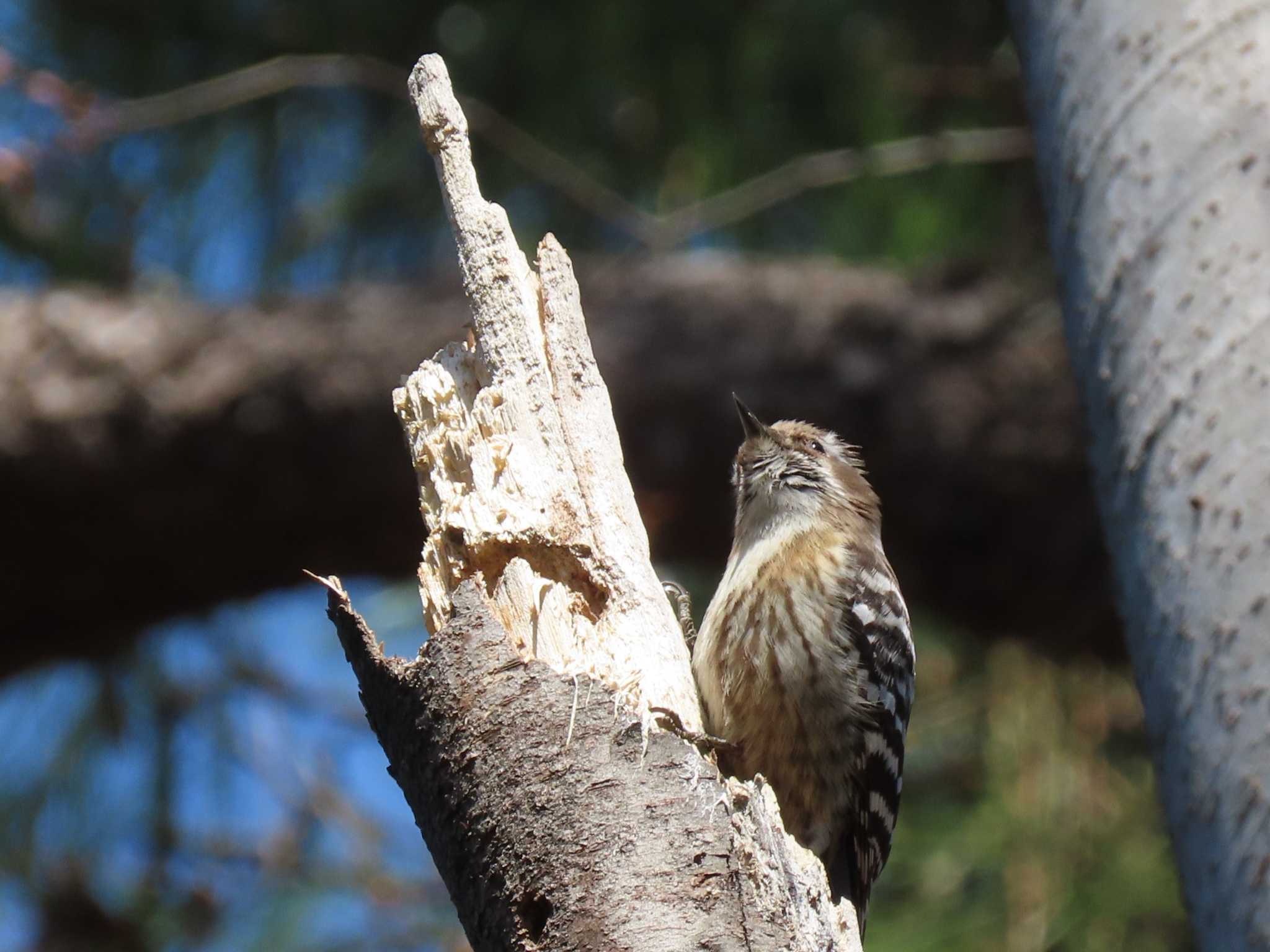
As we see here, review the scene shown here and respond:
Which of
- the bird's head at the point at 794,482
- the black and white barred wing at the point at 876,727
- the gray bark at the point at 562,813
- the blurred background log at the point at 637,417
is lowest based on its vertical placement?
the gray bark at the point at 562,813

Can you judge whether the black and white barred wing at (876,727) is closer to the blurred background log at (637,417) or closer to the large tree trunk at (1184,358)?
the large tree trunk at (1184,358)

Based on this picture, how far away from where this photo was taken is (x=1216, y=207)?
2195 mm

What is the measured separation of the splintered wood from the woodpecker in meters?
0.71

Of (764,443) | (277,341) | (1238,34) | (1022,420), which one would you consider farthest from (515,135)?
(1238,34)

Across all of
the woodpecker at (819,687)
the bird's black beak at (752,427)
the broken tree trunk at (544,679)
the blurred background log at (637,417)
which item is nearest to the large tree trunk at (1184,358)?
the broken tree trunk at (544,679)

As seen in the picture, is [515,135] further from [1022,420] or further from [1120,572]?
[1120,572]

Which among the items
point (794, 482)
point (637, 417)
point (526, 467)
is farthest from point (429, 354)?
point (526, 467)

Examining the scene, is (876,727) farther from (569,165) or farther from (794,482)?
(569,165)

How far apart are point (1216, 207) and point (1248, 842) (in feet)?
3.19

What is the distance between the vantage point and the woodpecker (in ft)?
10.3

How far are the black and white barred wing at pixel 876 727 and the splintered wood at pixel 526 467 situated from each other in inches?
36.9

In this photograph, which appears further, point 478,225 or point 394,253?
point 394,253

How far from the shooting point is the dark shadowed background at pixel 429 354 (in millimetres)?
4965

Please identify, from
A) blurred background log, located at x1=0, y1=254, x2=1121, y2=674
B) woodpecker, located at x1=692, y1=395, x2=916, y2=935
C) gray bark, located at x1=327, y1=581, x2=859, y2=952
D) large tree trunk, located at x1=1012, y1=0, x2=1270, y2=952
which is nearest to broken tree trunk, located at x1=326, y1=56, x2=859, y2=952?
gray bark, located at x1=327, y1=581, x2=859, y2=952
